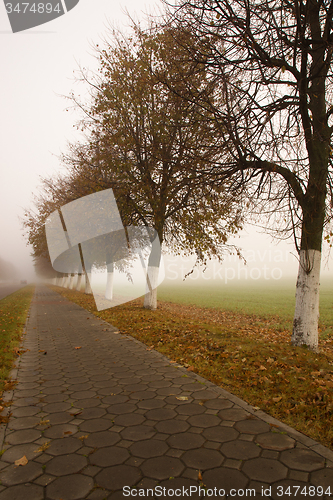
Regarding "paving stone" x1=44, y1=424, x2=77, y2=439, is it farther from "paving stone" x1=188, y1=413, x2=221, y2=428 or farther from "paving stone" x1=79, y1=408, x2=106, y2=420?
"paving stone" x1=188, y1=413, x2=221, y2=428

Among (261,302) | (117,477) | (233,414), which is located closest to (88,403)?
(117,477)

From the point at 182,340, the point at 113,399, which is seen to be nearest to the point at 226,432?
the point at 113,399

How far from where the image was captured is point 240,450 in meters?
3.20

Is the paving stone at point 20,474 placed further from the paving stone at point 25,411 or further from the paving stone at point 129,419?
the paving stone at point 25,411

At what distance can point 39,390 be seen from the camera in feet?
16.8

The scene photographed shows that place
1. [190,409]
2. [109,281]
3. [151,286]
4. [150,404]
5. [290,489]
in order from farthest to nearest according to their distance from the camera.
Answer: [109,281] → [151,286] → [150,404] → [190,409] → [290,489]

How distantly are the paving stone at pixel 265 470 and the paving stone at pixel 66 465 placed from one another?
1.50 m

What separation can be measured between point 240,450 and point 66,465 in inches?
66.0

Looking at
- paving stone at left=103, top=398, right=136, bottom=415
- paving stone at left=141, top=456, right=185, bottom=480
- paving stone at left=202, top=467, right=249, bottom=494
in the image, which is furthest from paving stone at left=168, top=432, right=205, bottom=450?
paving stone at left=103, top=398, right=136, bottom=415

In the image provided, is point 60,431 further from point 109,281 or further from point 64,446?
point 109,281

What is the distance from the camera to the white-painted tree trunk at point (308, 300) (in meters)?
7.32

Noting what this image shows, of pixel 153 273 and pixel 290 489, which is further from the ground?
pixel 153 273

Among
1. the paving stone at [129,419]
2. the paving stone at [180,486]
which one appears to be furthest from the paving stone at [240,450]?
the paving stone at [129,419]

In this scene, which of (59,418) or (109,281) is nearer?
(59,418)
